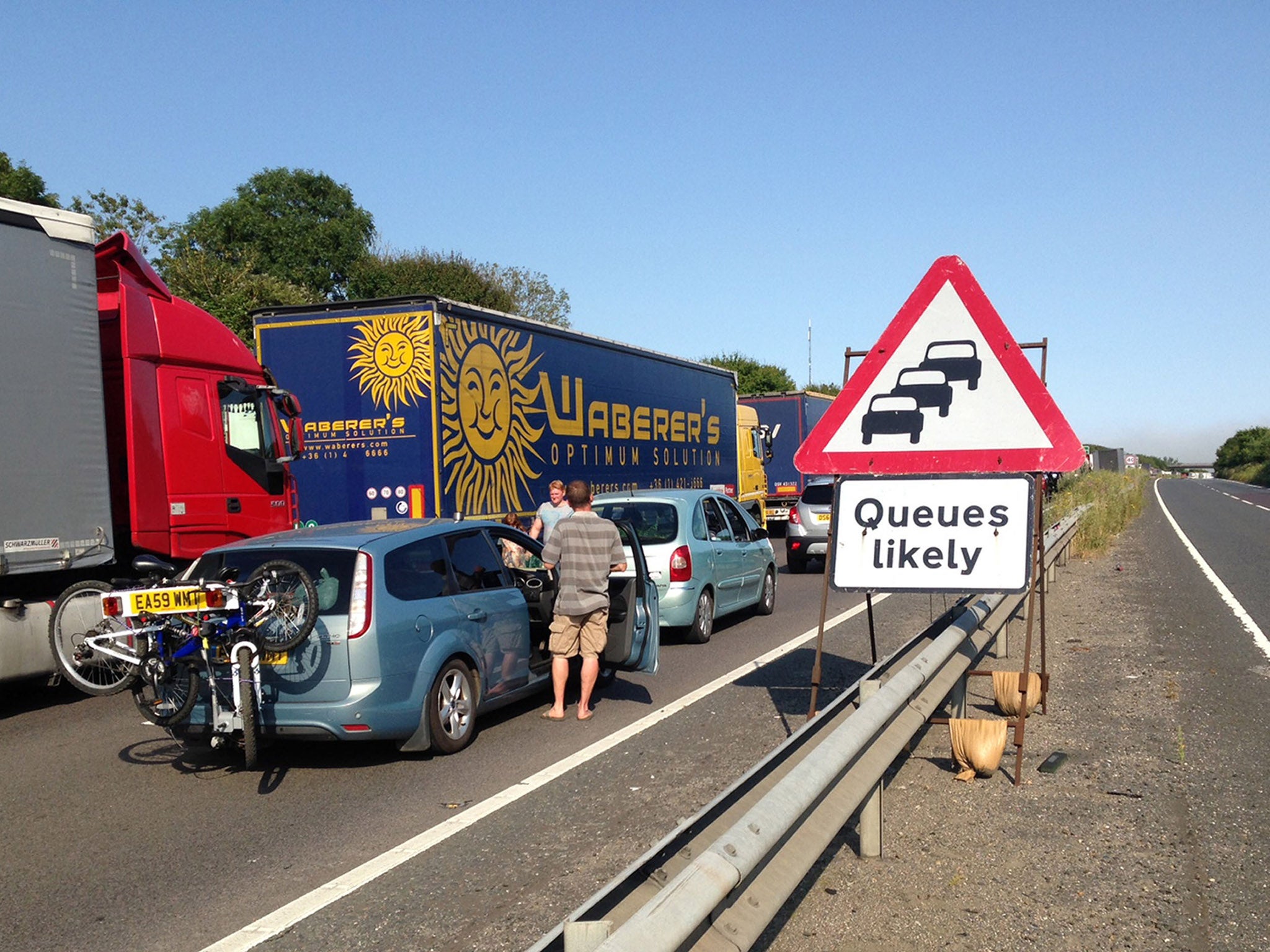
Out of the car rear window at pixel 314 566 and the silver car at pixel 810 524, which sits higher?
the car rear window at pixel 314 566

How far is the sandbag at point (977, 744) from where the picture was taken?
5984mm

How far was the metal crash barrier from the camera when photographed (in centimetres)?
239

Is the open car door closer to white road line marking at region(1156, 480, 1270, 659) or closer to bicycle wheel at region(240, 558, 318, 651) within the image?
bicycle wheel at region(240, 558, 318, 651)

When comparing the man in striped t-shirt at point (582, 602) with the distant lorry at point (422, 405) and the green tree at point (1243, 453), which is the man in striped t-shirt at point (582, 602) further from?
the green tree at point (1243, 453)

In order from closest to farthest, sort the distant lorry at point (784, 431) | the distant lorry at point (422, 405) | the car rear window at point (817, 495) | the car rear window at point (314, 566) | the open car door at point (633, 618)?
1. the car rear window at point (314, 566)
2. the open car door at point (633, 618)
3. the distant lorry at point (422, 405)
4. the car rear window at point (817, 495)
5. the distant lorry at point (784, 431)

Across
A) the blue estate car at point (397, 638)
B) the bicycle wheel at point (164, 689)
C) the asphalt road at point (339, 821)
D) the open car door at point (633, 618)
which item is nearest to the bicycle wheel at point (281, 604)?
the blue estate car at point (397, 638)

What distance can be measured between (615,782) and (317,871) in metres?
1.85

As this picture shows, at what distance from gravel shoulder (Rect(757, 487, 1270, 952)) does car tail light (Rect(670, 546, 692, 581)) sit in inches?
142

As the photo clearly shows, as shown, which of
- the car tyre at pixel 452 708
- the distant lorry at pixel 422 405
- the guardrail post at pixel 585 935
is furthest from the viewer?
the distant lorry at pixel 422 405

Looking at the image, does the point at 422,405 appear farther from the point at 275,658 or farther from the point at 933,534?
the point at 933,534

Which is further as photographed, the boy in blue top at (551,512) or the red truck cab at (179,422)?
the boy in blue top at (551,512)

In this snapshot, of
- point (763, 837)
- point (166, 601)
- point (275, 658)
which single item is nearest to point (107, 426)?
point (166, 601)

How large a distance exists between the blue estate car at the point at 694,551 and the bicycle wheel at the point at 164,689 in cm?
501

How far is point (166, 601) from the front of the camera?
257 inches
